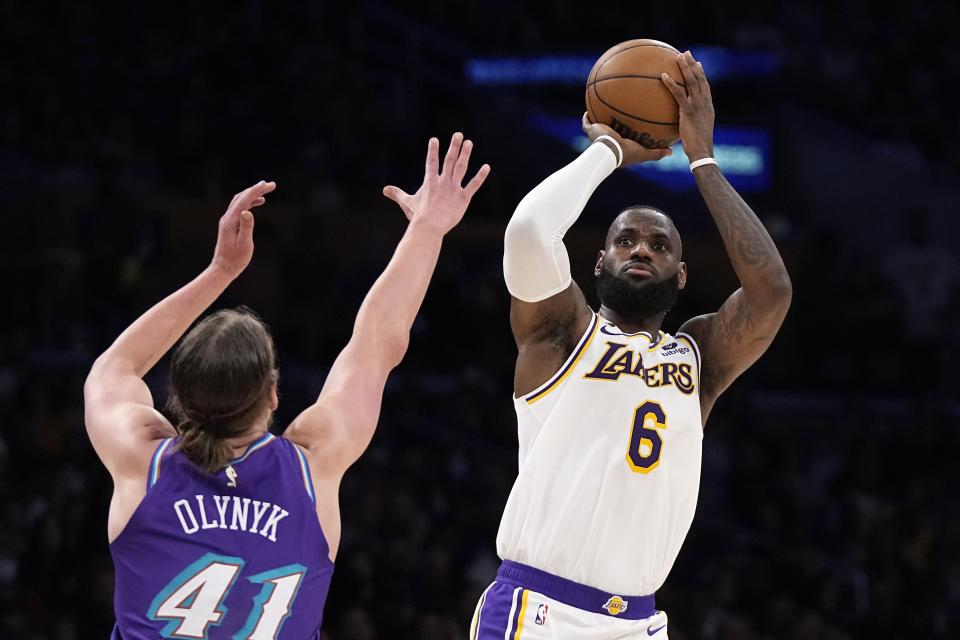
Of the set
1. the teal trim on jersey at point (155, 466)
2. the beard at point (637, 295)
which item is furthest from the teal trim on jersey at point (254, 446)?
the beard at point (637, 295)

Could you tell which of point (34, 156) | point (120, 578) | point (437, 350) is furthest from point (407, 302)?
point (34, 156)

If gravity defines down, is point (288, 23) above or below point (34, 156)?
above

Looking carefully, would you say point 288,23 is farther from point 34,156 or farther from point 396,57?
point 34,156

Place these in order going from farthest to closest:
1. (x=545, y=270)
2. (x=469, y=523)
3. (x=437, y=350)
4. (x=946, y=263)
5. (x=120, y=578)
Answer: (x=946, y=263)
(x=437, y=350)
(x=469, y=523)
(x=545, y=270)
(x=120, y=578)

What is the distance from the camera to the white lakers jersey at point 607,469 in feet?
15.9

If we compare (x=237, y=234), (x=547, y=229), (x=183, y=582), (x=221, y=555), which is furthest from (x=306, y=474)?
(x=547, y=229)

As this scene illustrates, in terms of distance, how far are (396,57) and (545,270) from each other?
44.2ft

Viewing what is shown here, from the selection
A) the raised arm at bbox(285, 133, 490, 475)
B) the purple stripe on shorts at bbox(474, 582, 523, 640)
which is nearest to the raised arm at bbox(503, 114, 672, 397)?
the raised arm at bbox(285, 133, 490, 475)

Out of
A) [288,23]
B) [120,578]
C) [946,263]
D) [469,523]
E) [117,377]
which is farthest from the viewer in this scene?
[288,23]

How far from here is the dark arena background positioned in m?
10.9

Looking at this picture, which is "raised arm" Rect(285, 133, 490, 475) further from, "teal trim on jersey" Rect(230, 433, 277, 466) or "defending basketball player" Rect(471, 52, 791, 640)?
"defending basketball player" Rect(471, 52, 791, 640)

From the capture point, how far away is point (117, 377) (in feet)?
11.9

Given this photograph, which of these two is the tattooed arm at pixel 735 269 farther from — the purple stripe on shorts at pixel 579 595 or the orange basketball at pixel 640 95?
the purple stripe on shorts at pixel 579 595

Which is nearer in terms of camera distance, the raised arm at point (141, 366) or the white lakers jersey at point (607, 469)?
the raised arm at point (141, 366)
